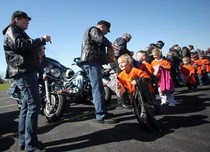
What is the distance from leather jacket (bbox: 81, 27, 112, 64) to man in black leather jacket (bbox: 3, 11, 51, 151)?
1414 millimetres

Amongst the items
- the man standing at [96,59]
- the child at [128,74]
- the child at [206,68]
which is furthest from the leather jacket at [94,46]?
the child at [206,68]

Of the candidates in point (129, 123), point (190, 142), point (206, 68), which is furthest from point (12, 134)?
point (206, 68)

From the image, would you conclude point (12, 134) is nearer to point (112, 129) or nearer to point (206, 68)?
point (112, 129)

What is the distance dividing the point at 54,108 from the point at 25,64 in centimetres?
212

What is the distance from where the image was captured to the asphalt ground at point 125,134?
3.14 m

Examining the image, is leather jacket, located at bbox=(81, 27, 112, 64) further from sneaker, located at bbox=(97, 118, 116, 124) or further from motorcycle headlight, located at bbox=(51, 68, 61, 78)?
sneaker, located at bbox=(97, 118, 116, 124)

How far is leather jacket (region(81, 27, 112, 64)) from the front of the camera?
180 inches

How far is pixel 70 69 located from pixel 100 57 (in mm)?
1659

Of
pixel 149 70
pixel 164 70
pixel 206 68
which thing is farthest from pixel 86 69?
pixel 206 68

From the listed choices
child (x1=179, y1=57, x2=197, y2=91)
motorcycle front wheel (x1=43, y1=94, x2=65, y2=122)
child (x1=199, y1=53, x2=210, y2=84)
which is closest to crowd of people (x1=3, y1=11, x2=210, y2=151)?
motorcycle front wheel (x1=43, y1=94, x2=65, y2=122)

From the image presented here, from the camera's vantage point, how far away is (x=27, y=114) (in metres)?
3.27

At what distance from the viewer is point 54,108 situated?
16.9 feet

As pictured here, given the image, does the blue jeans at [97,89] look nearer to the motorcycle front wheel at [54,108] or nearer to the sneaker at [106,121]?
the sneaker at [106,121]

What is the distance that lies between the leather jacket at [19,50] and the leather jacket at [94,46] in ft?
4.90
